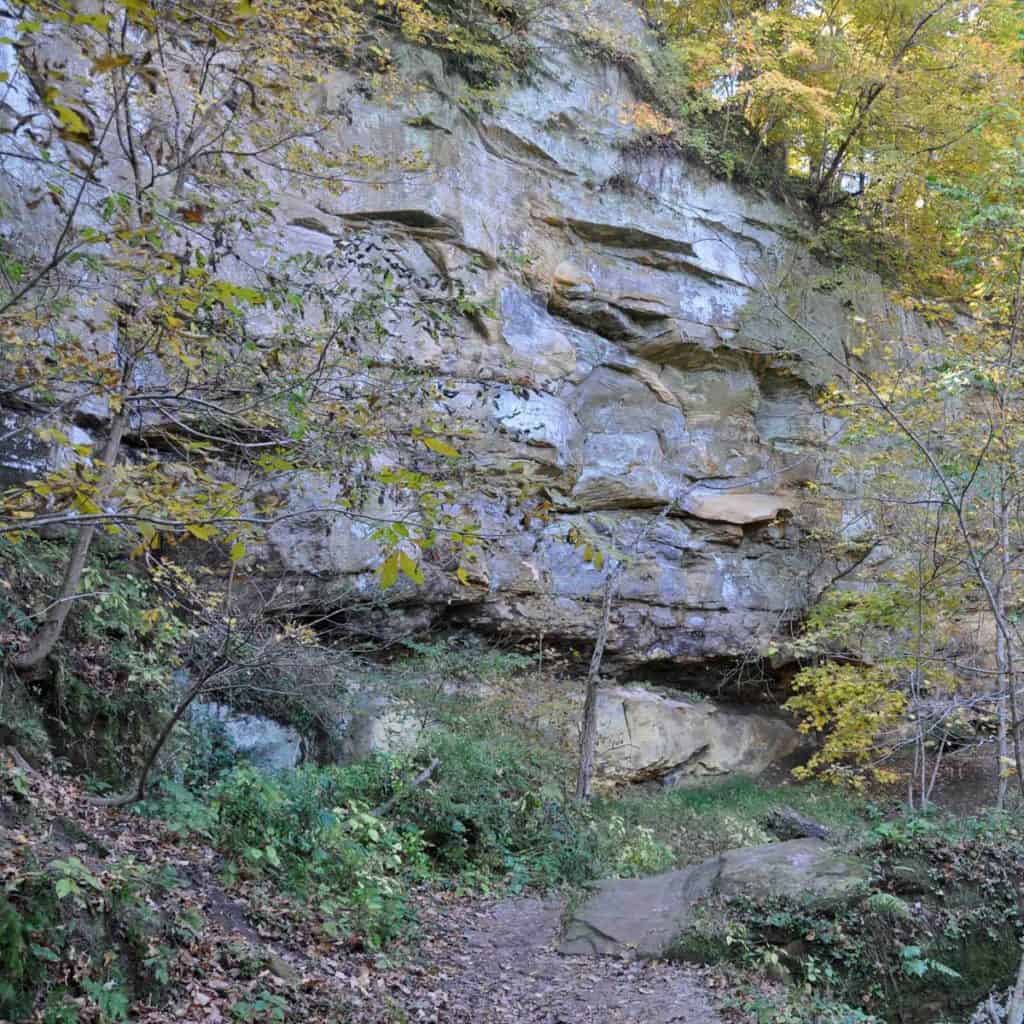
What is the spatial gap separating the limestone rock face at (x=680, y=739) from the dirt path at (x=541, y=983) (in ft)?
23.3

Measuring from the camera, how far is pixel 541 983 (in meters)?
5.98

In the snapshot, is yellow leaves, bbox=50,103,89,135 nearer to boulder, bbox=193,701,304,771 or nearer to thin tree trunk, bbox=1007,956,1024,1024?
thin tree trunk, bbox=1007,956,1024,1024

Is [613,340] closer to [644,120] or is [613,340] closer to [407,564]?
[644,120]

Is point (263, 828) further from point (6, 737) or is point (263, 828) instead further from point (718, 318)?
point (718, 318)

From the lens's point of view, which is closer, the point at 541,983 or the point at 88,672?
the point at 541,983

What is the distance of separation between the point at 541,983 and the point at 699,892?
4.78 feet

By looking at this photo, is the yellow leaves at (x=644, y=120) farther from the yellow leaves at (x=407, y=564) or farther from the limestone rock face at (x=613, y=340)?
the yellow leaves at (x=407, y=564)

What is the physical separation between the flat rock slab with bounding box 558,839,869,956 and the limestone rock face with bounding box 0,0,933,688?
6.29 meters

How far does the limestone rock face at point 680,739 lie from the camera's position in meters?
14.2

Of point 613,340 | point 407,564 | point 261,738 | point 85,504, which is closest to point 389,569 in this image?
point 407,564

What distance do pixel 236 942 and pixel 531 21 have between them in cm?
1537

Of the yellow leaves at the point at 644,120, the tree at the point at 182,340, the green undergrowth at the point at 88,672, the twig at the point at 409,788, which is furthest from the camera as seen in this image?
the yellow leaves at the point at 644,120

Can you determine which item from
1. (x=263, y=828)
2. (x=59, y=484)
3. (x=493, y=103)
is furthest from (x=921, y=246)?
(x=59, y=484)

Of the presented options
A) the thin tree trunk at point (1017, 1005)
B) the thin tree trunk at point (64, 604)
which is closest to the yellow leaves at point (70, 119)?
the thin tree trunk at point (64, 604)
